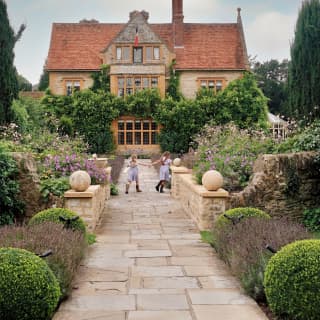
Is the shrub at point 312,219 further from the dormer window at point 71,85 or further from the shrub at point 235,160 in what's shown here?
the dormer window at point 71,85

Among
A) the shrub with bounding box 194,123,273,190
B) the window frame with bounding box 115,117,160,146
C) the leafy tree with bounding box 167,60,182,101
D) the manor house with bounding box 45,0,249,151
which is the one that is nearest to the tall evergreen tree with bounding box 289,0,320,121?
the manor house with bounding box 45,0,249,151

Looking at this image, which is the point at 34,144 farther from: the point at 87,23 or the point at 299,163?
the point at 87,23

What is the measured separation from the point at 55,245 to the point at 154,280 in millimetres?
1157

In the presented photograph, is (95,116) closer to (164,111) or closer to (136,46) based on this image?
(164,111)

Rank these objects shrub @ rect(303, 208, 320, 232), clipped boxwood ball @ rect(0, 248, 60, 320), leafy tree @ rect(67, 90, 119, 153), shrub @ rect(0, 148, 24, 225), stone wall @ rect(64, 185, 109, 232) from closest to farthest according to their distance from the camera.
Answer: clipped boxwood ball @ rect(0, 248, 60, 320), shrub @ rect(0, 148, 24, 225), stone wall @ rect(64, 185, 109, 232), shrub @ rect(303, 208, 320, 232), leafy tree @ rect(67, 90, 119, 153)

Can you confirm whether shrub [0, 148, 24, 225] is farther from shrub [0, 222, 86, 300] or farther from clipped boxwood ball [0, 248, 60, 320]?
clipped boxwood ball [0, 248, 60, 320]

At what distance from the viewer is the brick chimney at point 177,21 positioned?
3250 cm

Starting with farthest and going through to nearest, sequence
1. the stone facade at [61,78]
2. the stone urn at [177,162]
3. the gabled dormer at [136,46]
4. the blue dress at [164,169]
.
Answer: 1. the stone facade at [61,78]
2. the gabled dormer at [136,46]
3. the stone urn at [177,162]
4. the blue dress at [164,169]

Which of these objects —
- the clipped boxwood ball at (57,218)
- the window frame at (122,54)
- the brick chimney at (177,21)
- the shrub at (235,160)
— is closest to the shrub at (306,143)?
the shrub at (235,160)

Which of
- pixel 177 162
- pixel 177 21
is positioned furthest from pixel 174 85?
pixel 177 162

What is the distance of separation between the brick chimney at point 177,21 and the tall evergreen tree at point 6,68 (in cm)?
1304

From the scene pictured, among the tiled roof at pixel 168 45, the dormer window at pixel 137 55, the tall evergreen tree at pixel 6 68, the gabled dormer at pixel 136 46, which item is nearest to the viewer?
the tall evergreen tree at pixel 6 68

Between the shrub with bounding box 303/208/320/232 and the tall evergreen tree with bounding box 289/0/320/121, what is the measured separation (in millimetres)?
14222

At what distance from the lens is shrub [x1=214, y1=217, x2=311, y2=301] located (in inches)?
202
